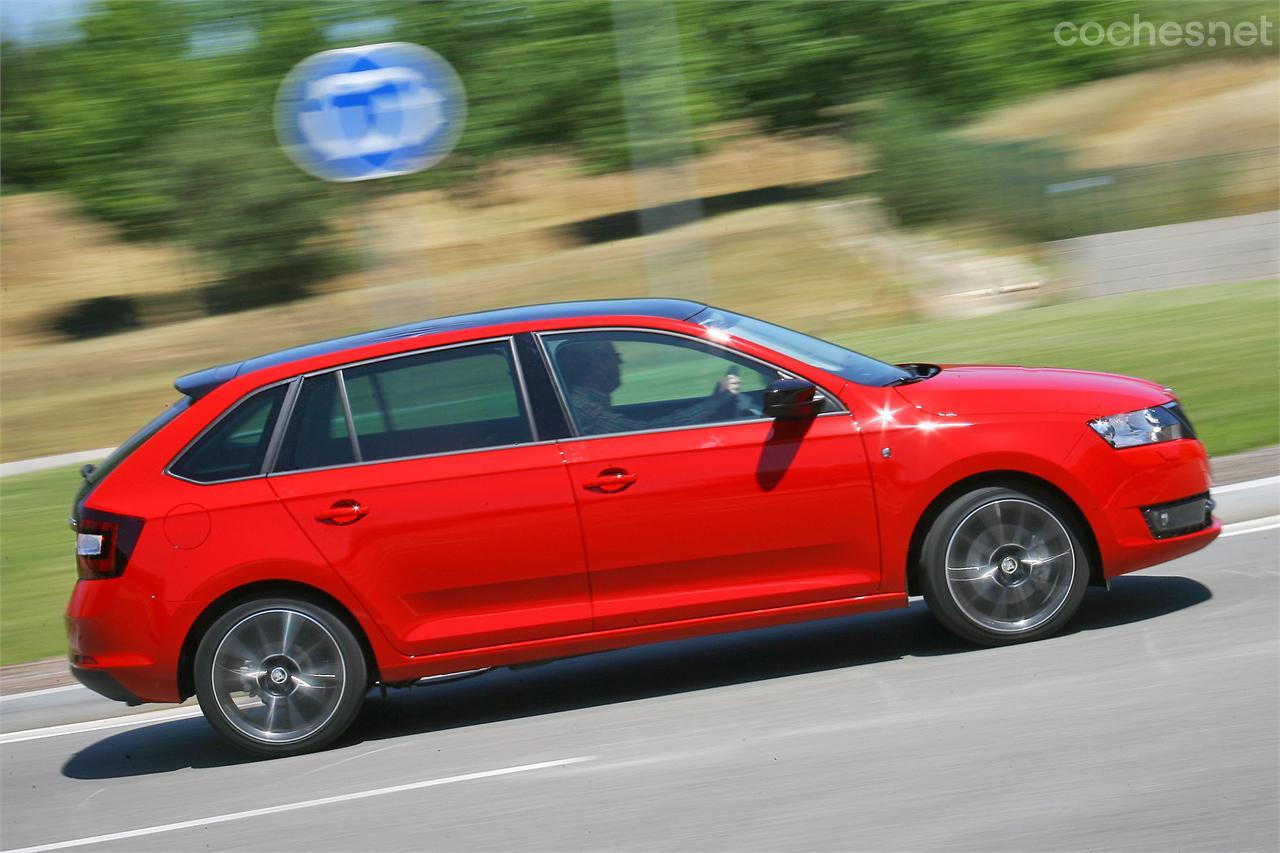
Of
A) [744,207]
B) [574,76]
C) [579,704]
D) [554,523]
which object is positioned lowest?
[579,704]

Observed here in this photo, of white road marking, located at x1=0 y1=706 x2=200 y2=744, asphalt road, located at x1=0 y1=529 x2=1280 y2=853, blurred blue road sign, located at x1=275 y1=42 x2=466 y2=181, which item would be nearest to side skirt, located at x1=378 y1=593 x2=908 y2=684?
asphalt road, located at x1=0 y1=529 x2=1280 y2=853

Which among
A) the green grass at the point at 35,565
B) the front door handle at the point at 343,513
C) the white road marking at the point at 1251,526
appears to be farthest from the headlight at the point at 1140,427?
the green grass at the point at 35,565

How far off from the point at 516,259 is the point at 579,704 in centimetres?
2370

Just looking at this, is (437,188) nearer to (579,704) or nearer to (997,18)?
(997,18)

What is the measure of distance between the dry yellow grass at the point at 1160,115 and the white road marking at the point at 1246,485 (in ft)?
61.4

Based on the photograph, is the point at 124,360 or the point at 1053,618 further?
the point at 124,360

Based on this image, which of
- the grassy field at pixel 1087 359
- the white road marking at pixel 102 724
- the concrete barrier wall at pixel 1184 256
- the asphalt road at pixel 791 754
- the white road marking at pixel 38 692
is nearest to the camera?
the asphalt road at pixel 791 754

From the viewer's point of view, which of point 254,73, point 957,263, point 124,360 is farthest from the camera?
point 254,73

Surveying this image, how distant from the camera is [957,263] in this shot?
2353cm

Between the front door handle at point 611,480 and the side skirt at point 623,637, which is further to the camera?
the side skirt at point 623,637

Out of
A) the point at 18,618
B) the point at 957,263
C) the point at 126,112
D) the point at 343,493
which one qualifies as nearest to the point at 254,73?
the point at 126,112

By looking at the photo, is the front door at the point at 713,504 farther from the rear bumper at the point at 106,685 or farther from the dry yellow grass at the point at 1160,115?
the dry yellow grass at the point at 1160,115

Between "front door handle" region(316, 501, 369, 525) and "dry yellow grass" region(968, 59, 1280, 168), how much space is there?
22144 millimetres

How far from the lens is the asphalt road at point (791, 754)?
4.99 metres
